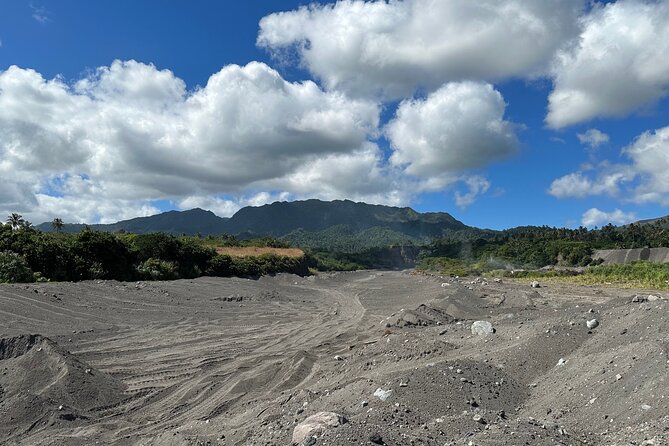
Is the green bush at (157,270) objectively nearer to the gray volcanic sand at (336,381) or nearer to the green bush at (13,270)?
the green bush at (13,270)

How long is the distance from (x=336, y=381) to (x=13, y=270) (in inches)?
784

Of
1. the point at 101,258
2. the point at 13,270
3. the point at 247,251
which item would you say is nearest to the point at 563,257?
the point at 247,251

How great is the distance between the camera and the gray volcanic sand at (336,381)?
6605 millimetres

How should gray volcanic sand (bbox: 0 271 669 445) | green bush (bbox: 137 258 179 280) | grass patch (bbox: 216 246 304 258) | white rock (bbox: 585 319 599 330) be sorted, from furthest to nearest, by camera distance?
grass patch (bbox: 216 246 304 258) → green bush (bbox: 137 258 179 280) → white rock (bbox: 585 319 599 330) → gray volcanic sand (bbox: 0 271 669 445)

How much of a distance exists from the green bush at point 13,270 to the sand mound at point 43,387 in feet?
45.1

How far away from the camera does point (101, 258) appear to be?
30.7 m

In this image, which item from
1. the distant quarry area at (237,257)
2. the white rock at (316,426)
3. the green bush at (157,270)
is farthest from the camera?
the green bush at (157,270)

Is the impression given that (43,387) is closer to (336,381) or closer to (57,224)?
(336,381)

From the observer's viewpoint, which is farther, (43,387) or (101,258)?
(101,258)

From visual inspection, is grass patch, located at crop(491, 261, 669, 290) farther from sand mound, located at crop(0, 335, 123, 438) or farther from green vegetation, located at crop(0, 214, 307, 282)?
sand mound, located at crop(0, 335, 123, 438)

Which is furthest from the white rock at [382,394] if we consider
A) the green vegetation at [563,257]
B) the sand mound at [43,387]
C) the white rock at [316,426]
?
the green vegetation at [563,257]

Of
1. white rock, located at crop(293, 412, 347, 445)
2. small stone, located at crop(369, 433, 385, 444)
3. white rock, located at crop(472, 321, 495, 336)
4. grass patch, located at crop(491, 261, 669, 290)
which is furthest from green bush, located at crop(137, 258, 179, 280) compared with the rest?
grass patch, located at crop(491, 261, 669, 290)

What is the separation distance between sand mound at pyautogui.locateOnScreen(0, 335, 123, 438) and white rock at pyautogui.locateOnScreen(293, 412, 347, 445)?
522 centimetres

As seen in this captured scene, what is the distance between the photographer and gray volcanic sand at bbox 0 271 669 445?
661 cm
